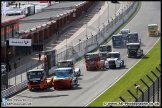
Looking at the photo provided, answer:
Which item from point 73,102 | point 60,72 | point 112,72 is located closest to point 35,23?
point 112,72

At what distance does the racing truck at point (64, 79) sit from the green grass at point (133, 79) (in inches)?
154

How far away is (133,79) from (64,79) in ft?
28.4

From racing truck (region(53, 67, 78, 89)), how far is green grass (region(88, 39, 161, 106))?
3.91 meters

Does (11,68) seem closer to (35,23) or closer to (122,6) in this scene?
(35,23)

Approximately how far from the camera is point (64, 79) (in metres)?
56.4

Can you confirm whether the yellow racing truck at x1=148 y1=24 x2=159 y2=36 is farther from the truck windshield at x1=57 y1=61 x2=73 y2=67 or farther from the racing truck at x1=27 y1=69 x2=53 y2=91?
the racing truck at x1=27 y1=69 x2=53 y2=91

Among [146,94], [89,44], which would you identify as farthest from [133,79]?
[146,94]

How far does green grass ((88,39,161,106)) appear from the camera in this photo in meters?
41.3

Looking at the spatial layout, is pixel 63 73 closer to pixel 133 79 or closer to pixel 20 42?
pixel 133 79

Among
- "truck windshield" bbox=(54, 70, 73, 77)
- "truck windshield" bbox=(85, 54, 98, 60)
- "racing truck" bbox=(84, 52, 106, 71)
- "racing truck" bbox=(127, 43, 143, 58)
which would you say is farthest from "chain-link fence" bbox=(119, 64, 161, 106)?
"racing truck" bbox=(127, 43, 143, 58)

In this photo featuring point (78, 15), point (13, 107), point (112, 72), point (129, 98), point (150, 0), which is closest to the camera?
point (129, 98)

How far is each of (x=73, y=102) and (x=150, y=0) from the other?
91.1 meters

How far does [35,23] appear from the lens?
98188 millimetres

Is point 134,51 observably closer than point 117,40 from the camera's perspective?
Yes
